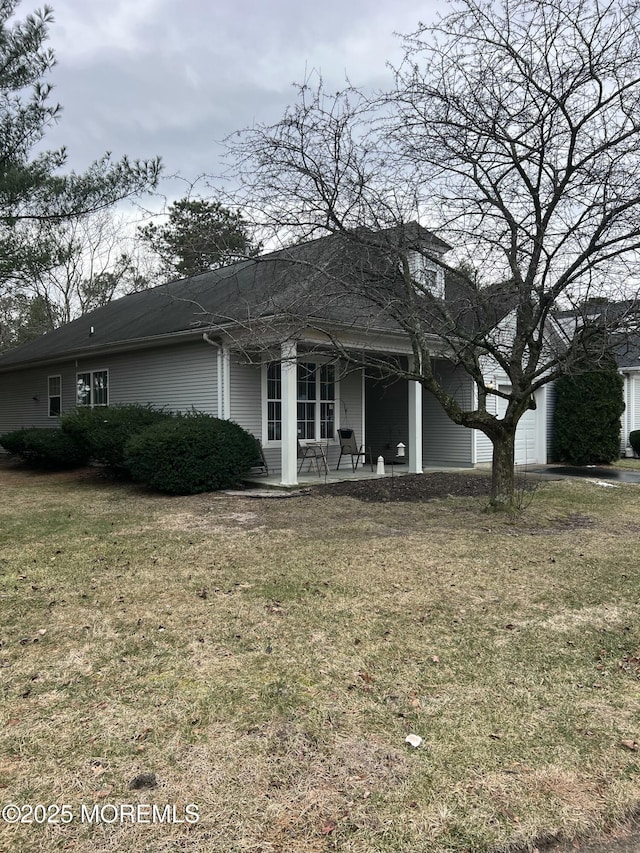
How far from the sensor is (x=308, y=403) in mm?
12875

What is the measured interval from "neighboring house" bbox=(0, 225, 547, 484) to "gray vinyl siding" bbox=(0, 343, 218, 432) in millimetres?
31

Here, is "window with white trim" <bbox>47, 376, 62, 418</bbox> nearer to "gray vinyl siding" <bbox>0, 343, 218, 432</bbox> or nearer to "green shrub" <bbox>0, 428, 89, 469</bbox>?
"gray vinyl siding" <bbox>0, 343, 218, 432</bbox>

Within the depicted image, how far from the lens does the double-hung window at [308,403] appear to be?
12.1m

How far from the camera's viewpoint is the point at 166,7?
8.73 metres

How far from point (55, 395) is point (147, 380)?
195 inches

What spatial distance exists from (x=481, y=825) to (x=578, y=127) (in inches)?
276

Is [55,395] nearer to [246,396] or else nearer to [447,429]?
[246,396]

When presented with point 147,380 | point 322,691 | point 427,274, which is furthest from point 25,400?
point 322,691

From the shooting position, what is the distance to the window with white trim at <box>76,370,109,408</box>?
47.2 feet

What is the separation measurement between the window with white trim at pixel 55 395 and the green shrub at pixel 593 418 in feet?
45.0

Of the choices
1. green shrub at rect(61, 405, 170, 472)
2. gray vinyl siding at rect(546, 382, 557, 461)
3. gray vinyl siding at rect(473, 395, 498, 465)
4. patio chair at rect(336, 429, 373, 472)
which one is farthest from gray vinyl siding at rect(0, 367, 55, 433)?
gray vinyl siding at rect(546, 382, 557, 461)

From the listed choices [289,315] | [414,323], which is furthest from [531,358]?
[289,315]

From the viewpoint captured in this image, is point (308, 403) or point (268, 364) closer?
point (268, 364)

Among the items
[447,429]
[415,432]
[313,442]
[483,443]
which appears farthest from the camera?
[447,429]
